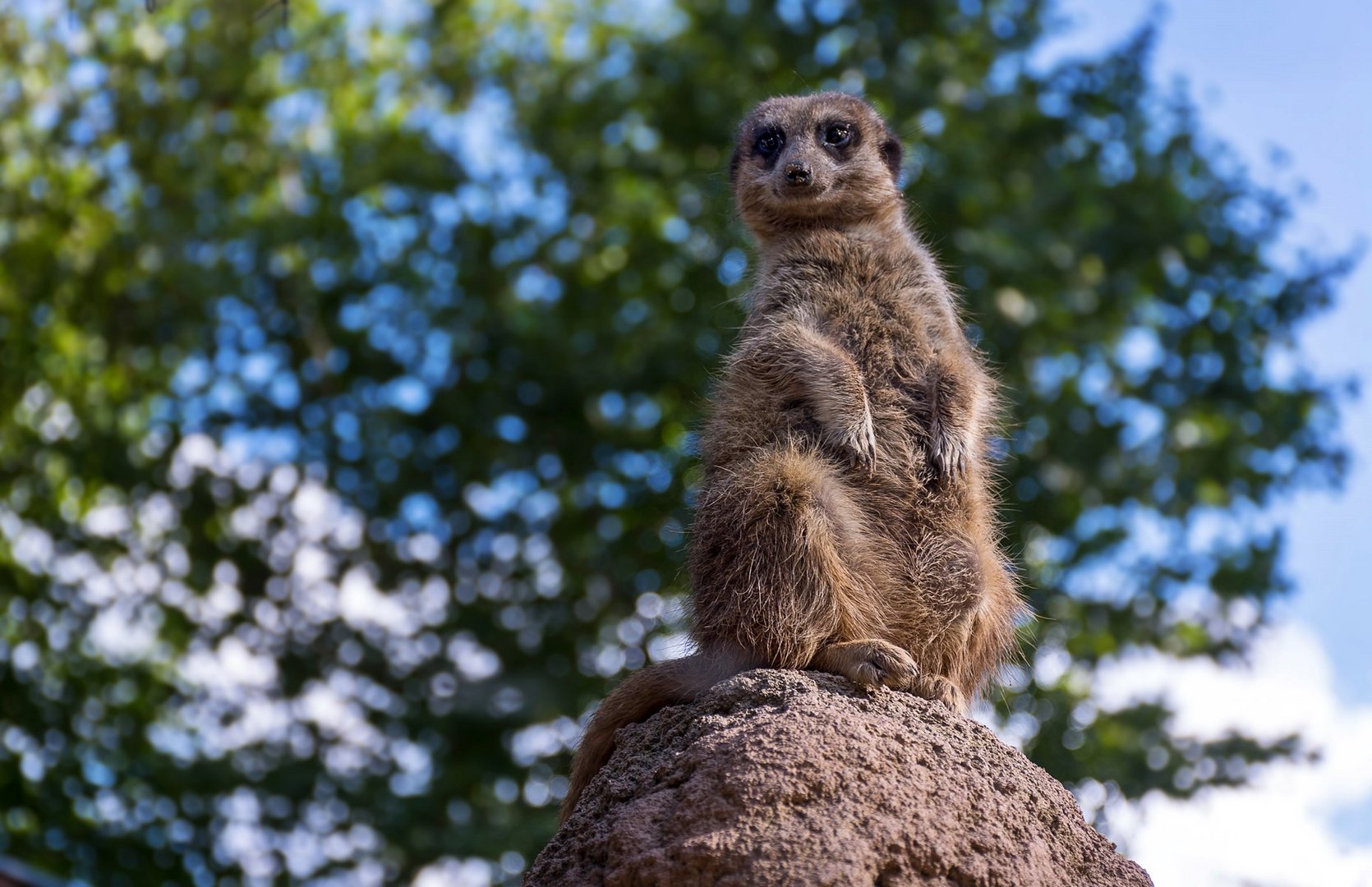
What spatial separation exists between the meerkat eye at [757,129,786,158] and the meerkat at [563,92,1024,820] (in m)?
0.45

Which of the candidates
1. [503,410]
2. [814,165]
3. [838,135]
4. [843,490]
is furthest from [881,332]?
[503,410]

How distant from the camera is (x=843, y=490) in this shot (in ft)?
16.7

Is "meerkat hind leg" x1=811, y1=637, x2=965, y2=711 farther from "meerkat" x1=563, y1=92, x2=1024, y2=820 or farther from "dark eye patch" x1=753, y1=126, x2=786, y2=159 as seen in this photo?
"dark eye patch" x1=753, y1=126, x2=786, y2=159

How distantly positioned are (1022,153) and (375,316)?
6377 millimetres

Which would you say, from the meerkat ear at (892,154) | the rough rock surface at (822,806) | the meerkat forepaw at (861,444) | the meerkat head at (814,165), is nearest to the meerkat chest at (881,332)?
the meerkat forepaw at (861,444)

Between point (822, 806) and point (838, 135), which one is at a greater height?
point (838, 135)

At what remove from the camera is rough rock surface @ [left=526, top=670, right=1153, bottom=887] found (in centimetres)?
394

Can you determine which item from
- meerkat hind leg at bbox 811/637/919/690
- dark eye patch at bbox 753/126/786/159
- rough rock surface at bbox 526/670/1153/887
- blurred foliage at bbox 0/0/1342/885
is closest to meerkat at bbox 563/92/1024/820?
meerkat hind leg at bbox 811/637/919/690

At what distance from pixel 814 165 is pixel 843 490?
1.61 metres

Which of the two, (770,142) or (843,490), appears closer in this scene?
(843,490)

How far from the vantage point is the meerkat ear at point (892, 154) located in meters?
6.67

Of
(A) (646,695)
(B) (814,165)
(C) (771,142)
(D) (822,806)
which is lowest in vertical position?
(D) (822,806)

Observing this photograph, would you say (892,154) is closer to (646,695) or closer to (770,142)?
(770,142)

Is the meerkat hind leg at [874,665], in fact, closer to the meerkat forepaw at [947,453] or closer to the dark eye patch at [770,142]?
the meerkat forepaw at [947,453]
